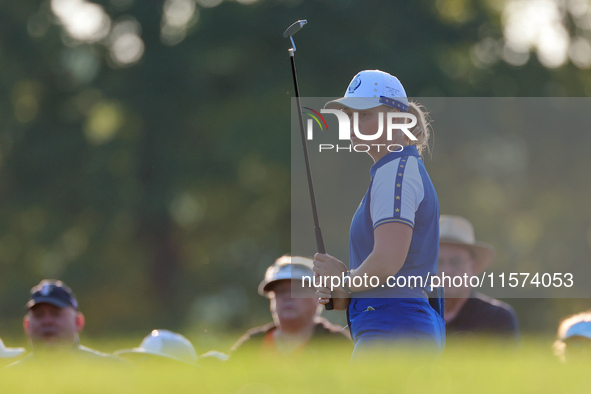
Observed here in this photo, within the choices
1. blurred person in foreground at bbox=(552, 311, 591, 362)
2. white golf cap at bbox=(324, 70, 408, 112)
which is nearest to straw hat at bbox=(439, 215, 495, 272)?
blurred person in foreground at bbox=(552, 311, 591, 362)

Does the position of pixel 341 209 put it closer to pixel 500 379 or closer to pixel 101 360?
pixel 101 360

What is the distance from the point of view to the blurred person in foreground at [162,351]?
7.15 meters

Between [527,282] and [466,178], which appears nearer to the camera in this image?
[466,178]

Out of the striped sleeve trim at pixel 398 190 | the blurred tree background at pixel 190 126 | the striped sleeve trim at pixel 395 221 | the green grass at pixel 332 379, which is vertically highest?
the blurred tree background at pixel 190 126

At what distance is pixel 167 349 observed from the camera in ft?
24.1

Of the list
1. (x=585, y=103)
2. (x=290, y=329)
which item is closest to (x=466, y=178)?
(x=585, y=103)

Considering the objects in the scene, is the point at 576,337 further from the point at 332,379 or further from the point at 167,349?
the point at 332,379

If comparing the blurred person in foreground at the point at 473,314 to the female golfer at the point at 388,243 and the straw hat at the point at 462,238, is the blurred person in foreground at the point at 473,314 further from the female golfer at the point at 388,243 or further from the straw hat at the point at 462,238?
the female golfer at the point at 388,243

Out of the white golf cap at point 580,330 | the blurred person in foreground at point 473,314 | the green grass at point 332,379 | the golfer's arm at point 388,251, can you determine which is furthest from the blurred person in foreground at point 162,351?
the green grass at point 332,379

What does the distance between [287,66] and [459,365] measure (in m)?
18.8

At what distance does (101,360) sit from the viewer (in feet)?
20.8

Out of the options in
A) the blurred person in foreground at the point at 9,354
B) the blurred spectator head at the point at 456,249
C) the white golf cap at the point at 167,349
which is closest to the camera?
the blurred person in foreground at the point at 9,354

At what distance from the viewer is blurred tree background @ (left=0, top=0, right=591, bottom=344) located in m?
21.4

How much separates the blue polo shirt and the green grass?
64cm
